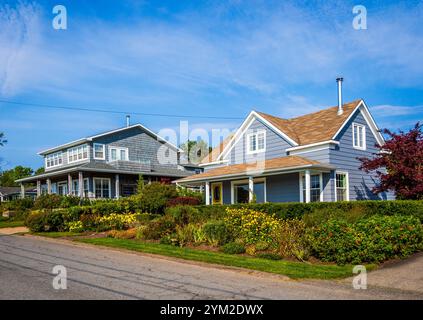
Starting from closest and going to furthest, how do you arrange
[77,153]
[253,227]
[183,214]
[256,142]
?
[253,227] → [183,214] → [256,142] → [77,153]

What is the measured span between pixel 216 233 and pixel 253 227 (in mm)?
1437

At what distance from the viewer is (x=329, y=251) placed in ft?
37.2

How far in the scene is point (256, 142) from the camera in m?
26.1

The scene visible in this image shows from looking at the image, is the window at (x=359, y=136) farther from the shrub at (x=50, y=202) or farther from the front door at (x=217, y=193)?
the shrub at (x=50, y=202)

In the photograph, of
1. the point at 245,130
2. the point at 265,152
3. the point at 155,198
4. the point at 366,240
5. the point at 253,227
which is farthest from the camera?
the point at 245,130

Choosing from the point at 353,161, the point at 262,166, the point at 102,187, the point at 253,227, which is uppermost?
the point at 353,161

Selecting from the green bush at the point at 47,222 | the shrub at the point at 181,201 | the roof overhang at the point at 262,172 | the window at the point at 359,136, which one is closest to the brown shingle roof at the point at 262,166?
the roof overhang at the point at 262,172

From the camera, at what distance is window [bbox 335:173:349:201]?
22016mm

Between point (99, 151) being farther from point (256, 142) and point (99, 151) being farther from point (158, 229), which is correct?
point (158, 229)

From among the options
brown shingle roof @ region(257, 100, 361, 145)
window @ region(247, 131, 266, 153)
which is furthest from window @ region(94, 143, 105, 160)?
brown shingle roof @ region(257, 100, 361, 145)

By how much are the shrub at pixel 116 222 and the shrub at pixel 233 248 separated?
8.71 m

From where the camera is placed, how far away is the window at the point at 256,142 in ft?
84.1

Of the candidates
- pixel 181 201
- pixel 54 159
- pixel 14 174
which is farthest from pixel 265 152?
pixel 14 174
